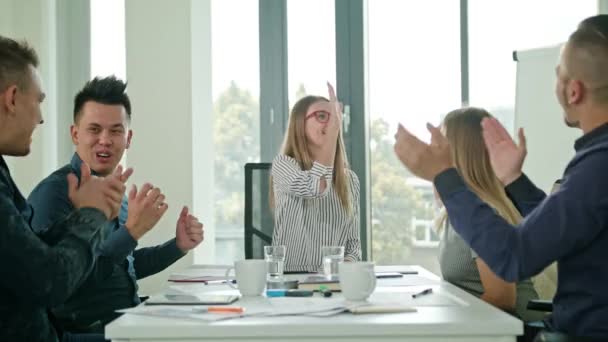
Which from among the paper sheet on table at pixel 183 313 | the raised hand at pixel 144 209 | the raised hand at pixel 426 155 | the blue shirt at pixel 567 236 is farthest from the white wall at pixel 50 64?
the blue shirt at pixel 567 236

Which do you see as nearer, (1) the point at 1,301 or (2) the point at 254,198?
(1) the point at 1,301

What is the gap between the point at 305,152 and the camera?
3422 mm

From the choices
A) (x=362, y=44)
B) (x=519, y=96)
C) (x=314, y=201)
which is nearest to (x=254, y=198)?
(x=314, y=201)

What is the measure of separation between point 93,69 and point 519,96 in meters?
2.58

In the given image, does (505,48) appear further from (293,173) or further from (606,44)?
(606,44)

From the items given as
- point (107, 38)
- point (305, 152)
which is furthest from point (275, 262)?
point (107, 38)

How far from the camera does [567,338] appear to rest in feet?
4.42

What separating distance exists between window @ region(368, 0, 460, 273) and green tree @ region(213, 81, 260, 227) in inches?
29.1

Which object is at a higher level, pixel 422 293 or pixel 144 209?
pixel 144 209

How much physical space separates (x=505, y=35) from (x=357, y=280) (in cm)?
321

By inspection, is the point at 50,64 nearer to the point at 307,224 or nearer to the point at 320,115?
the point at 320,115

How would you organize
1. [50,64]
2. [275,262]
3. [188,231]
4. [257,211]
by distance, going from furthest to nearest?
[50,64] < [257,211] < [188,231] < [275,262]

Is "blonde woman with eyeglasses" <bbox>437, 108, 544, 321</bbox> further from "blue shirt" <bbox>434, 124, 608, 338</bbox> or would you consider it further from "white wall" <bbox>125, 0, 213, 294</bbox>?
"white wall" <bbox>125, 0, 213, 294</bbox>

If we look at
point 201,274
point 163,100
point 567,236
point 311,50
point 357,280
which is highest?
point 311,50
